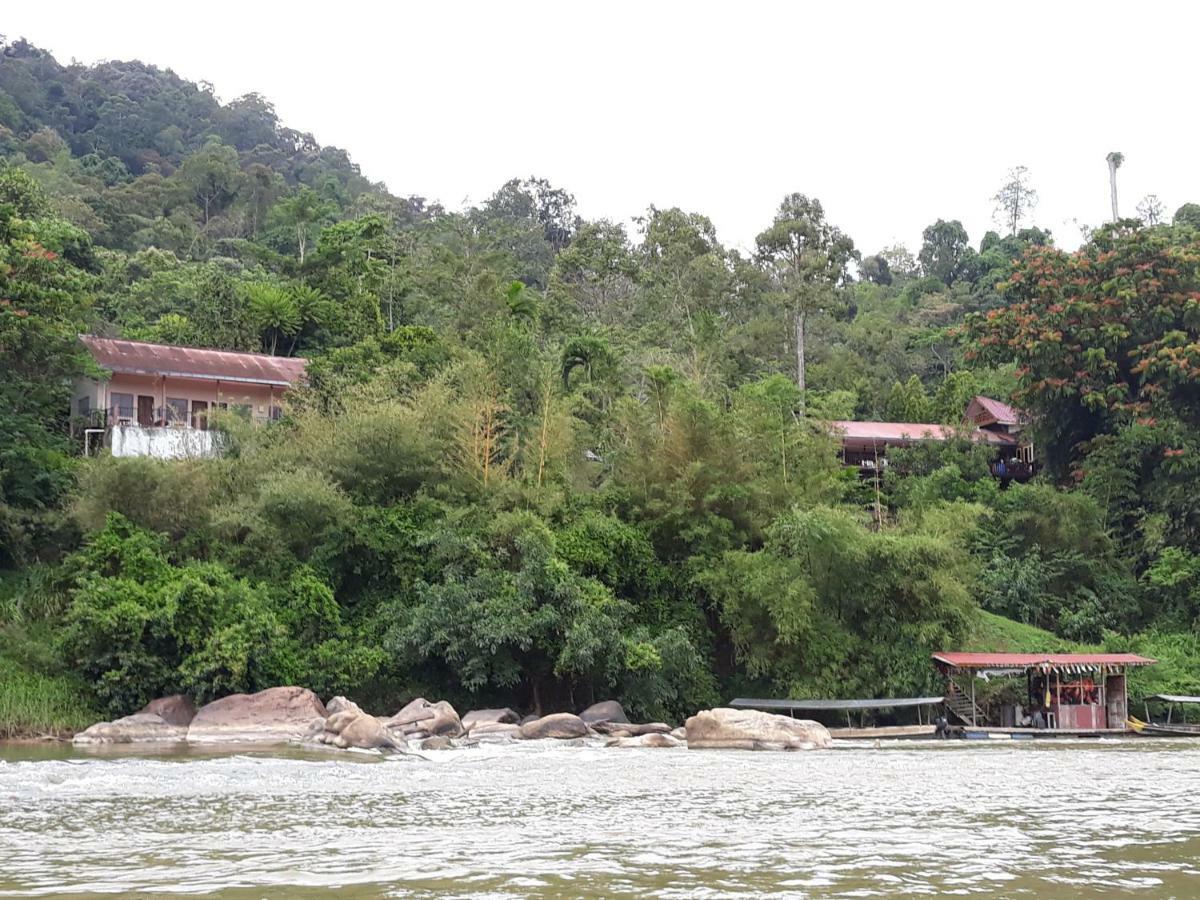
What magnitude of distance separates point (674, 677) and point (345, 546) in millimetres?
8106

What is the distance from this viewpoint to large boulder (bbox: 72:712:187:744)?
22469mm

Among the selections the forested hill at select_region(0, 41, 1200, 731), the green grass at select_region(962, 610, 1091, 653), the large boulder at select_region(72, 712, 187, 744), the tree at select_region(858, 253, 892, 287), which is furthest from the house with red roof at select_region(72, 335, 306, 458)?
the tree at select_region(858, 253, 892, 287)

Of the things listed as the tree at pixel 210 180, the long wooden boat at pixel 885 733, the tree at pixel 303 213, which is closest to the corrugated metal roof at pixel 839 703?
the long wooden boat at pixel 885 733

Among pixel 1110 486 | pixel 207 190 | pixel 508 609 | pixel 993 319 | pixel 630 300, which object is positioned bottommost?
pixel 508 609

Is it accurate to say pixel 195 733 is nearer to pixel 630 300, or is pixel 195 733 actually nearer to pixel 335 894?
pixel 335 894

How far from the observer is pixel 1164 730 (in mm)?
28281

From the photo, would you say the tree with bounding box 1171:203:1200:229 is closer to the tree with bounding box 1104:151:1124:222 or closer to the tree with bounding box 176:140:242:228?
the tree with bounding box 1104:151:1124:222

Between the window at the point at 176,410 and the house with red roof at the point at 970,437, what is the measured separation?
22.0m

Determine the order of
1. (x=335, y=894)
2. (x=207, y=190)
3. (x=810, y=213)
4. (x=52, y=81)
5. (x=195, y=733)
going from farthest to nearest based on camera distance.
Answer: (x=52, y=81), (x=207, y=190), (x=810, y=213), (x=195, y=733), (x=335, y=894)

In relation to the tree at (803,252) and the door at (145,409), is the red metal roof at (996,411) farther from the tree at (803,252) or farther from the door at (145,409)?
the door at (145,409)

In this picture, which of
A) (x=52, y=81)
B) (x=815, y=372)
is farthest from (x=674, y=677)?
(x=52, y=81)

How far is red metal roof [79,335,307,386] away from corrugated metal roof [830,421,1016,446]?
19.0m

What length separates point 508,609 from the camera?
2538 cm

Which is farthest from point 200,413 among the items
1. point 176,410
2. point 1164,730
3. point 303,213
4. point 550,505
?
point 303,213
